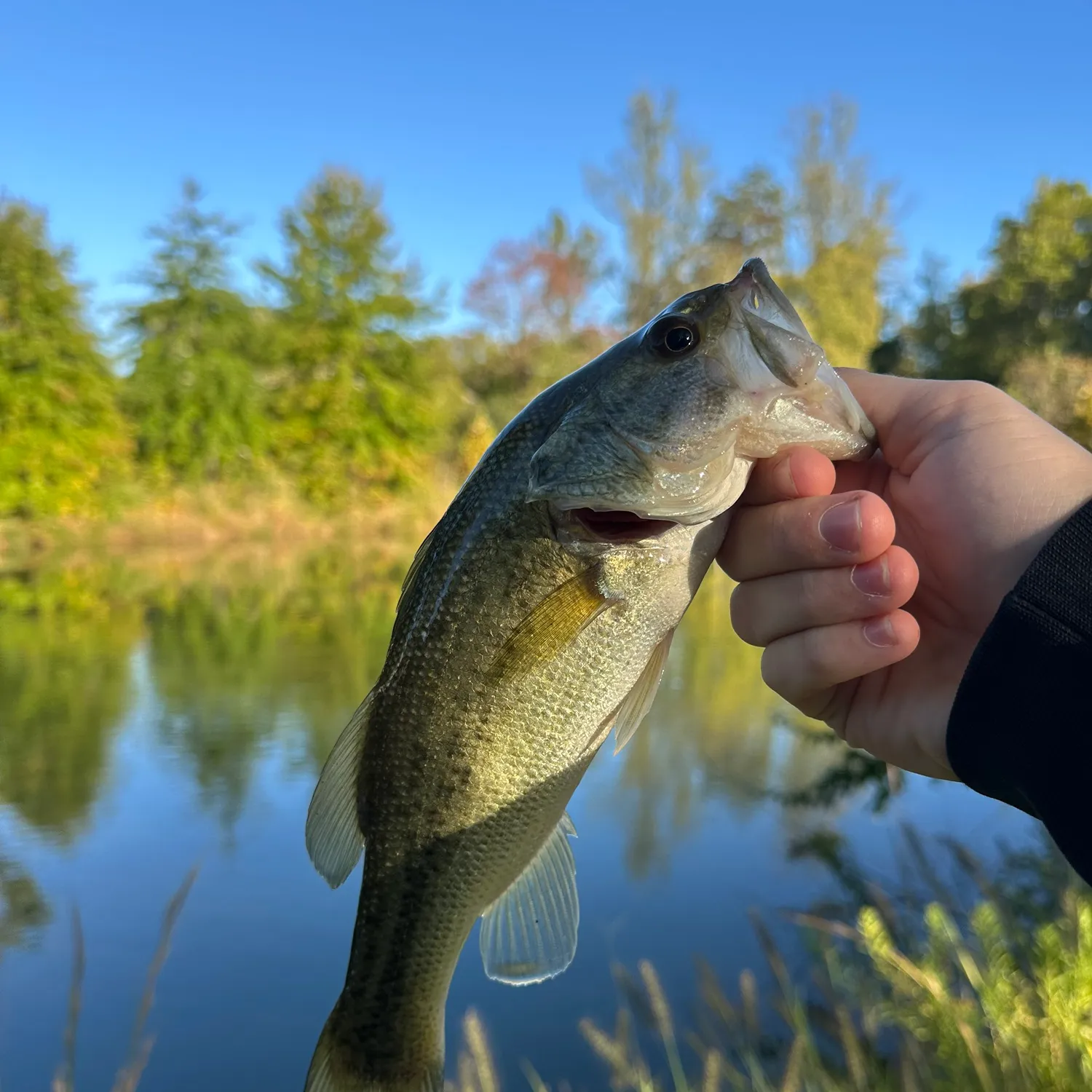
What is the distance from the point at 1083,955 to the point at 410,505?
23.6 metres

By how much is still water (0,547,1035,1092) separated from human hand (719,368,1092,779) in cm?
272

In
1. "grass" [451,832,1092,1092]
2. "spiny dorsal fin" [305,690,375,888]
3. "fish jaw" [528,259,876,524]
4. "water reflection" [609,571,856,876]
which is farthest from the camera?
"water reflection" [609,571,856,876]

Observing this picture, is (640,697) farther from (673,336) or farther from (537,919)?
(673,336)

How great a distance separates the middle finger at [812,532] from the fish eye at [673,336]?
40 centimetres

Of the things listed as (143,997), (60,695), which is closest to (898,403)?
(143,997)

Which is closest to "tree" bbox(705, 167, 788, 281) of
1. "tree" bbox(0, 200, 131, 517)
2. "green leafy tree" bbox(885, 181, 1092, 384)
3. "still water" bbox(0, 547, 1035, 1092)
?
"green leafy tree" bbox(885, 181, 1092, 384)

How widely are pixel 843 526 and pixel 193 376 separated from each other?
2575 cm

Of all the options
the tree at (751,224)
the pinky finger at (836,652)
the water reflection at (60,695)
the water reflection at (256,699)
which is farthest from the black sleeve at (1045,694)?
the tree at (751,224)

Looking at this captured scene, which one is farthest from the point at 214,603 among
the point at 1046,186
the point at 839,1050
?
the point at 1046,186

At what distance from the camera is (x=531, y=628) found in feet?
5.26

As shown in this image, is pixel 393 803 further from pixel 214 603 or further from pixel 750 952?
pixel 214 603

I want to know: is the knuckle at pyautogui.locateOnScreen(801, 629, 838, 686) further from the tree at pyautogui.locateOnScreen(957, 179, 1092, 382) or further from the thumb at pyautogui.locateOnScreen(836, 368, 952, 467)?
the tree at pyautogui.locateOnScreen(957, 179, 1092, 382)

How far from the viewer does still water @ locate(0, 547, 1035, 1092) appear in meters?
4.50

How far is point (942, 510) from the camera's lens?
6.12 ft
